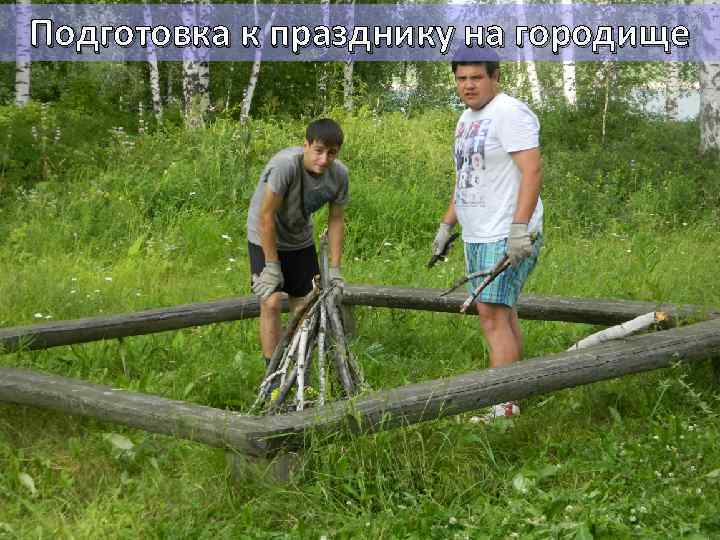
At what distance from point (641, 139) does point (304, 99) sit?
40.9ft

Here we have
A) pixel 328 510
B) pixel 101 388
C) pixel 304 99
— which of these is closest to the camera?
pixel 328 510

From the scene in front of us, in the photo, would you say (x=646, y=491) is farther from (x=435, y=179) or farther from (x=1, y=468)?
(x=435, y=179)

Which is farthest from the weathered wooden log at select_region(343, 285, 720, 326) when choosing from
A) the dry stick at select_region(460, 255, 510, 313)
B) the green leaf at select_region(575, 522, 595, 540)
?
the green leaf at select_region(575, 522, 595, 540)

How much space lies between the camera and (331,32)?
25078mm

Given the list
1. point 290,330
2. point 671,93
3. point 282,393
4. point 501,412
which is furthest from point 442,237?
point 671,93

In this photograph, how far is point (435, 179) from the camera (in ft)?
38.1

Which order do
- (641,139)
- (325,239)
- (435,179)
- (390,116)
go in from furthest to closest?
(390,116) → (641,139) → (435,179) → (325,239)

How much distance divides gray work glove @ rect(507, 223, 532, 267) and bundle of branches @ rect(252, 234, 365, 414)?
79 centimetres

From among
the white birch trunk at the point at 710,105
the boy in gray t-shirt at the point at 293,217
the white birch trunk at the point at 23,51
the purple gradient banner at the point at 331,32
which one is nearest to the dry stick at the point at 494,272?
the boy in gray t-shirt at the point at 293,217

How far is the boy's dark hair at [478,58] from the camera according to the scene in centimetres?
469

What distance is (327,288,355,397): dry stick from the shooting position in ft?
14.6

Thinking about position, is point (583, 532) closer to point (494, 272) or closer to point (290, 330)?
point (494, 272)

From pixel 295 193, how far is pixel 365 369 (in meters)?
1.13

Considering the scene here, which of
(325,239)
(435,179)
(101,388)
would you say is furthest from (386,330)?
(435,179)
